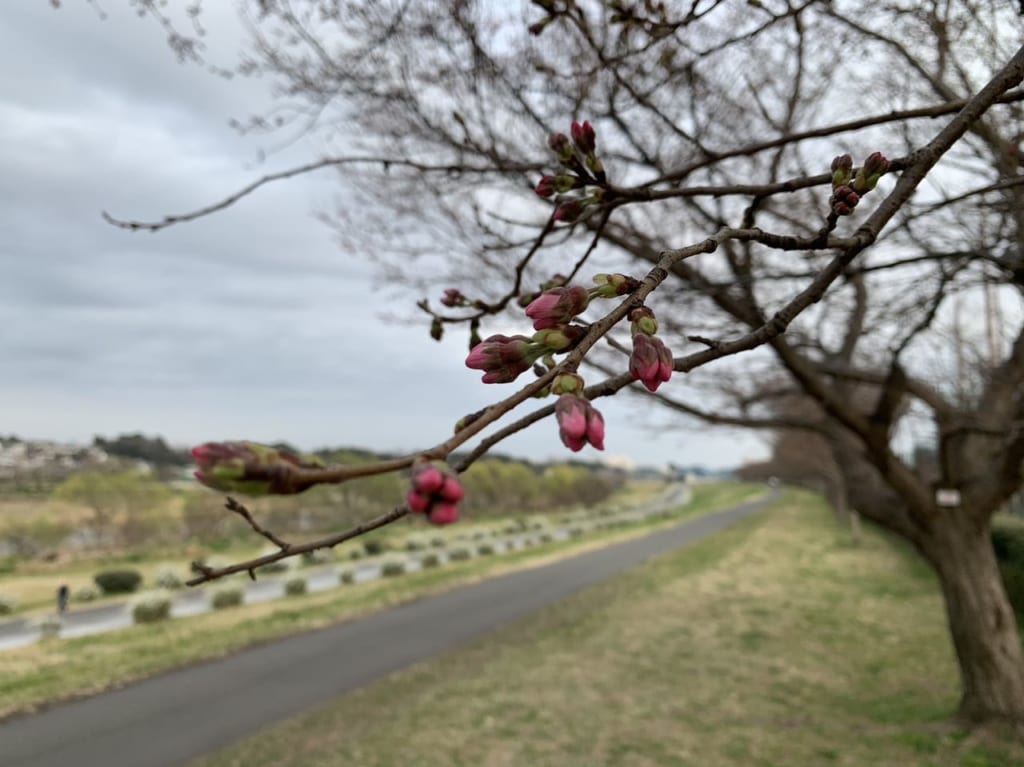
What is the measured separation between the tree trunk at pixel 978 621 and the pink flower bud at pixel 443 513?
6.59 meters

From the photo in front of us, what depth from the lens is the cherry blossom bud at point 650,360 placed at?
792mm

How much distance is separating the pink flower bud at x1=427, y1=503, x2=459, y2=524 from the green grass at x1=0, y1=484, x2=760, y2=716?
10580mm

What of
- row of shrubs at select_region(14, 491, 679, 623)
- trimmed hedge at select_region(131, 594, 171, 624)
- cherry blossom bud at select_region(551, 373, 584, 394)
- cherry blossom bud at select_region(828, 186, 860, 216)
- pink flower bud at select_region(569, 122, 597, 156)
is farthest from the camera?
row of shrubs at select_region(14, 491, 679, 623)

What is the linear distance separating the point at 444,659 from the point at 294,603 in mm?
7053

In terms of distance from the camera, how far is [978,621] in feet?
19.0

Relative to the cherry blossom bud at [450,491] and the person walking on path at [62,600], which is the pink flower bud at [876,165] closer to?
the cherry blossom bud at [450,491]

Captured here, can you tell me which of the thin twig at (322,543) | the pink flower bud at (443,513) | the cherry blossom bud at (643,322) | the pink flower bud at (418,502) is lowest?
the thin twig at (322,543)

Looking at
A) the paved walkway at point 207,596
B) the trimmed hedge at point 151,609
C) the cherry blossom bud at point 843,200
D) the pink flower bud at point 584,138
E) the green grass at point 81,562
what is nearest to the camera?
the cherry blossom bud at point 843,200

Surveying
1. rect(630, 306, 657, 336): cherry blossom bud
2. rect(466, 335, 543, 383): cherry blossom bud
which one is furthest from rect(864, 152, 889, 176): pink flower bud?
rect(466, 335, 543, 383): cherry blossom bud

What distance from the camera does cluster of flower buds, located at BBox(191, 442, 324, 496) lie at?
577 mm

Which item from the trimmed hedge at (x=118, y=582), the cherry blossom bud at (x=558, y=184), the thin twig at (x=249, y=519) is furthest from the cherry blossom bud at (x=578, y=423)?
the trimmed hedge at (x=118, y=582)

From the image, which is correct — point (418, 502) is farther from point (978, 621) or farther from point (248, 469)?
point (978, 621)

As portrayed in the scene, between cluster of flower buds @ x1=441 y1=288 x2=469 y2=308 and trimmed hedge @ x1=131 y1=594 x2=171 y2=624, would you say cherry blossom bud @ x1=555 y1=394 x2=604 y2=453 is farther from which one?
trimmed hedge @ x1=131 y1=594 x2=171 y2=624

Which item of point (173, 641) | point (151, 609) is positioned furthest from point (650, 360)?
point (151, 609)
